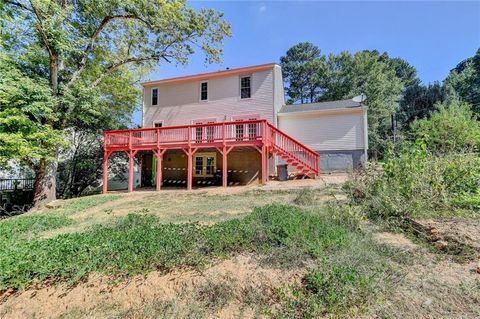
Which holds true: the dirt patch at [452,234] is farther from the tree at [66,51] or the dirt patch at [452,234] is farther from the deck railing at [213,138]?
the tree at [66,51]

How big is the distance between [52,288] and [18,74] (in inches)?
403

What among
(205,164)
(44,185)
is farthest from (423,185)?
(44,185)

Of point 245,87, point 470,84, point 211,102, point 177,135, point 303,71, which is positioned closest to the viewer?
point 177,135

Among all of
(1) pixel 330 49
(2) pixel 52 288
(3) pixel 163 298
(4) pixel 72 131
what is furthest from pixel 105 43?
(1) pixel 330 49

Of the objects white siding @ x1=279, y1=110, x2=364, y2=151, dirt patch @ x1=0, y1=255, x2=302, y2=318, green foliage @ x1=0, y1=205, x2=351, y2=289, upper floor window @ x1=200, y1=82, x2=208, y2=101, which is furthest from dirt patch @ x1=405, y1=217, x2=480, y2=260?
upper floor window @ x1=200, y1=82, x2=208, y2=101

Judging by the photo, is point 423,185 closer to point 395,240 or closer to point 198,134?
point 395,240

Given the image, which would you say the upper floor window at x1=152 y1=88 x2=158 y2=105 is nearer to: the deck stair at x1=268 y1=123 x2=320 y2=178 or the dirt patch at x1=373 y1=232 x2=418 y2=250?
the deck stair at x1=268 y1=123 x2=320 y2=178

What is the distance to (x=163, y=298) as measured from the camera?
3.46 m

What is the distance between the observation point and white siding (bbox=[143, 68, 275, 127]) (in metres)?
14.9

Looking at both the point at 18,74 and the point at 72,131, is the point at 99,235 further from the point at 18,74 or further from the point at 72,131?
the point at 72,131

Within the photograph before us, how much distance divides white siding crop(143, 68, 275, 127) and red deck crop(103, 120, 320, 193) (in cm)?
176

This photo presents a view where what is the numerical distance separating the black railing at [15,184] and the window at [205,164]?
9.43m

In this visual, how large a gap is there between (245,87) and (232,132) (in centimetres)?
363

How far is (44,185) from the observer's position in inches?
463
